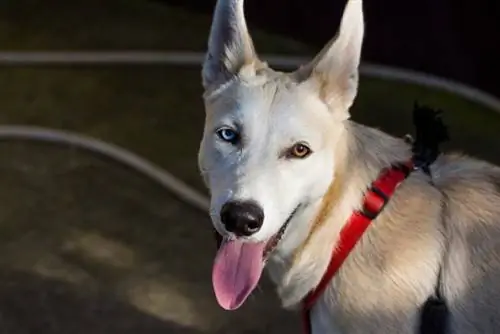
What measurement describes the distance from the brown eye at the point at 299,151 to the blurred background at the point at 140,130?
32.9 inches

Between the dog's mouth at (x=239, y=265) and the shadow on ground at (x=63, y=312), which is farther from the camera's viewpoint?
the shadow on ground at (x=63, y=312)

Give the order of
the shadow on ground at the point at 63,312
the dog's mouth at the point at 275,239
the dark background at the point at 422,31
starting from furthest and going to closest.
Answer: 1. the dark background at the point at 422,31
2. the shadow on ground at the point at 63,312
3. the dog's mouth at the point at 275,239

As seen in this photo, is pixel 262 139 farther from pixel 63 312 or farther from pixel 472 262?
pixel 63 312

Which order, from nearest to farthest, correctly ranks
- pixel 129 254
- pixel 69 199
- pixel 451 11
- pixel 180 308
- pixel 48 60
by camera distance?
1. pixel 180 308
2. pixel 129 254
3. pixel 69 199
4. pixel 451 11
5. pixel 48 60

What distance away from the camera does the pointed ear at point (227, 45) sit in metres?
1.86

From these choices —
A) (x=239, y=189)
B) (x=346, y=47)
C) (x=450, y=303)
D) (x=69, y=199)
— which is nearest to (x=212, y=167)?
(x=239, y=189)

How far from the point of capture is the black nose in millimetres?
1696

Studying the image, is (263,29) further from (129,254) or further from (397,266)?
(397,266)

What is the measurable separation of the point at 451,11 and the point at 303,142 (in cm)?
170

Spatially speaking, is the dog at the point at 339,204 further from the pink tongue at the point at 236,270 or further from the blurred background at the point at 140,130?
the blurred background at the point at 140,130

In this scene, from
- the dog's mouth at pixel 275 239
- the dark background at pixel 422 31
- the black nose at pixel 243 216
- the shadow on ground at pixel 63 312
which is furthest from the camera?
the dark background at pixel 422 31

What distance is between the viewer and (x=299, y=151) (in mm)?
1789

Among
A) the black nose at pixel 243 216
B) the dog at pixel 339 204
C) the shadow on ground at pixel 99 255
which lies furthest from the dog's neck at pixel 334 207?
the shadow on ground at pixel 99 255

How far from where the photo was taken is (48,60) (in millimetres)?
3604
